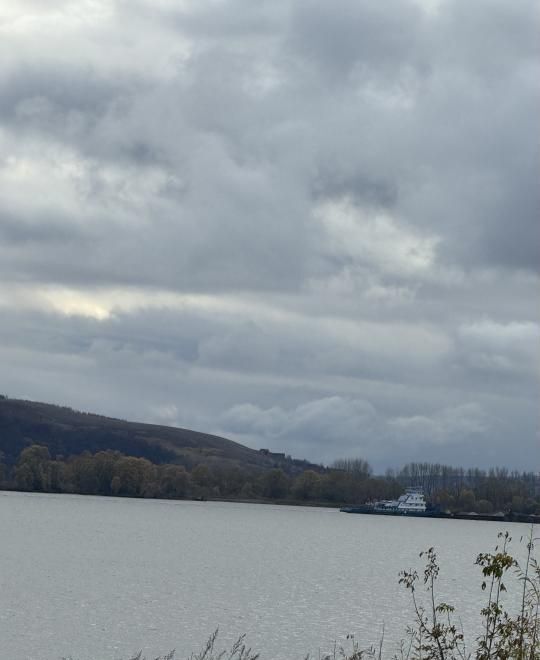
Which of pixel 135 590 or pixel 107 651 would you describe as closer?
pixel 107 651

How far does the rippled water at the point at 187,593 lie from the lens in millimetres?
58531

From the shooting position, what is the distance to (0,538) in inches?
5231

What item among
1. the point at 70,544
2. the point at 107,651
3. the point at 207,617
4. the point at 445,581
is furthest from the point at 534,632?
the point at 70,544

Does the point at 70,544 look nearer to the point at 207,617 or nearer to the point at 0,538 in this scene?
the point at 0,538

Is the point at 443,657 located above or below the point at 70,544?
above

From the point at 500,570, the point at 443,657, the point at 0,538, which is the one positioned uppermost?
the point at 500,570

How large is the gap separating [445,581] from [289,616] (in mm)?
49249

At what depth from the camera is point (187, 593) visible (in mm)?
82688

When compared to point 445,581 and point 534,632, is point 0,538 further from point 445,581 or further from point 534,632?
point 534,632

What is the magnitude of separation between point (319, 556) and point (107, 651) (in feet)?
291

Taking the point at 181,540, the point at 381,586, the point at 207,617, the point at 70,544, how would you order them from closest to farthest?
the point at 207,617 → the point at 381,586 → the point at 70,544 → the point at 181,540

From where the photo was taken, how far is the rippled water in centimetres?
5853

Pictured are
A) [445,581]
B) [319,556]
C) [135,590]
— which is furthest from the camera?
[319,556]

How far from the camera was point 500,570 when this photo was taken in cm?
1390
